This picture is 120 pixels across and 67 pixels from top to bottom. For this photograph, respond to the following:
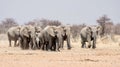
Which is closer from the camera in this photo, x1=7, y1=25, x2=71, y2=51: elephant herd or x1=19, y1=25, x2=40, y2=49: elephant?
x1=7, y1=25, x2=71, y2=51: elephant herd

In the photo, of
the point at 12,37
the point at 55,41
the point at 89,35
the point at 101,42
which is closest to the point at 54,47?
the point at 55,41

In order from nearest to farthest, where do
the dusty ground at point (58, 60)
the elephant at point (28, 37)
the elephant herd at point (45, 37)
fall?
the dusty ground at point (58, 60) → the elephant herd at point (45, 37) → the elephant at point (28, 37)

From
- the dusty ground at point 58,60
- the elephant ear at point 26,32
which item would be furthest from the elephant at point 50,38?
the dusty ground at point 58,60

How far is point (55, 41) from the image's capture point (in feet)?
105

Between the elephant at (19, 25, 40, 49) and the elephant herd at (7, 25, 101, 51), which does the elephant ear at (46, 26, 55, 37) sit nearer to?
the elephant herd at (7, 25, 101, 51)

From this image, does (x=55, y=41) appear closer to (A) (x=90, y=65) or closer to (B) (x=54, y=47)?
(B) (x=54, y=47)

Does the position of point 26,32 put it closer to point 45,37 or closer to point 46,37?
point 45,37

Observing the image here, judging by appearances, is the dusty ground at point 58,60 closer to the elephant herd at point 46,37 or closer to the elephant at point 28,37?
the elephant herd at point 46,37

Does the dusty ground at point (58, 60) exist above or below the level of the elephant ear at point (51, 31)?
below

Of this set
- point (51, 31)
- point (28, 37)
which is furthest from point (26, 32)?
point (51, 31)

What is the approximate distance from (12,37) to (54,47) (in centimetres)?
1090

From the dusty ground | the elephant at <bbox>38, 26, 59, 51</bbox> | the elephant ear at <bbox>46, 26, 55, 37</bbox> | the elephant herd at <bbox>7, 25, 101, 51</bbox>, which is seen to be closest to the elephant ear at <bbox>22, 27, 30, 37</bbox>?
the elephant herd at <bbox>7, 25, 101, 51</bbox>

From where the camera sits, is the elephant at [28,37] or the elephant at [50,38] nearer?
the elephant at [50,38]

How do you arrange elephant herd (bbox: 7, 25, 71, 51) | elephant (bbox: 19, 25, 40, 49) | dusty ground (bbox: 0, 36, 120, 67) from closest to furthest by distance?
1. dusty ground (bbox: 0, 36, 120, 67)
2. elephant herd (bbox: 7, 25, 71, 51)
3. elephant (bbox: 19, 25, 40, 49)
